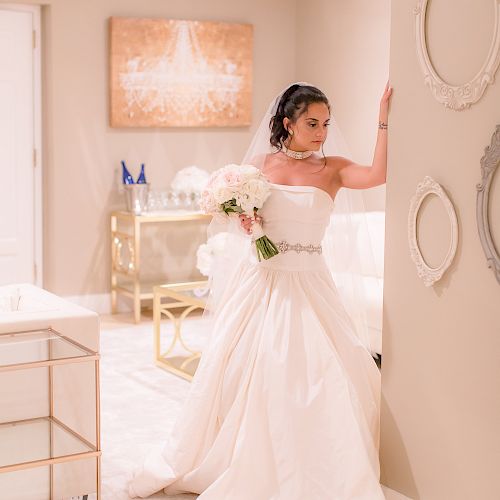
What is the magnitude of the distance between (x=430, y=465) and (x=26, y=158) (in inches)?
172

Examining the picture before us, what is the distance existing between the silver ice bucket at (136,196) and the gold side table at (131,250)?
5cm

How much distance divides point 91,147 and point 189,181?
0.77 metres

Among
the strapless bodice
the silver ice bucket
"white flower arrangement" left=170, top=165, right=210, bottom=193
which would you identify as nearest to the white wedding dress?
the strapless bodice

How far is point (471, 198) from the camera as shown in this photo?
9.24 feet

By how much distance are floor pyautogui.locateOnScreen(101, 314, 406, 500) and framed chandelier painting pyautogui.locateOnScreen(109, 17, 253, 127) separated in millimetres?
1614

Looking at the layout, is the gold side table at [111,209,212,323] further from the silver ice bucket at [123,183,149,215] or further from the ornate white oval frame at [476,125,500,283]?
the ornate white oval frame at [476,125,500,283]

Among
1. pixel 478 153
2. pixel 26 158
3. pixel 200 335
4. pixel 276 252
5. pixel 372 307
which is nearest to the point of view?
A: pixel 478 153

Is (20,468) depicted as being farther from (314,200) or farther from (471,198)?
(471,198)

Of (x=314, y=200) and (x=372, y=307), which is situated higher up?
(x=314, y=200)

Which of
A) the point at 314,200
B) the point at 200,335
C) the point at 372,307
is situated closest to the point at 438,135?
the point at 314,200

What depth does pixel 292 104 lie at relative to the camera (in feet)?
11.2

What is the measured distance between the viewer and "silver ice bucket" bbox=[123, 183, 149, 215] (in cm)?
657

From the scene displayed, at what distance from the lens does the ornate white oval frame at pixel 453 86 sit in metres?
2.69

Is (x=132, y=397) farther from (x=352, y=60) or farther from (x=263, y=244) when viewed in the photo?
(x=352, y=60)
